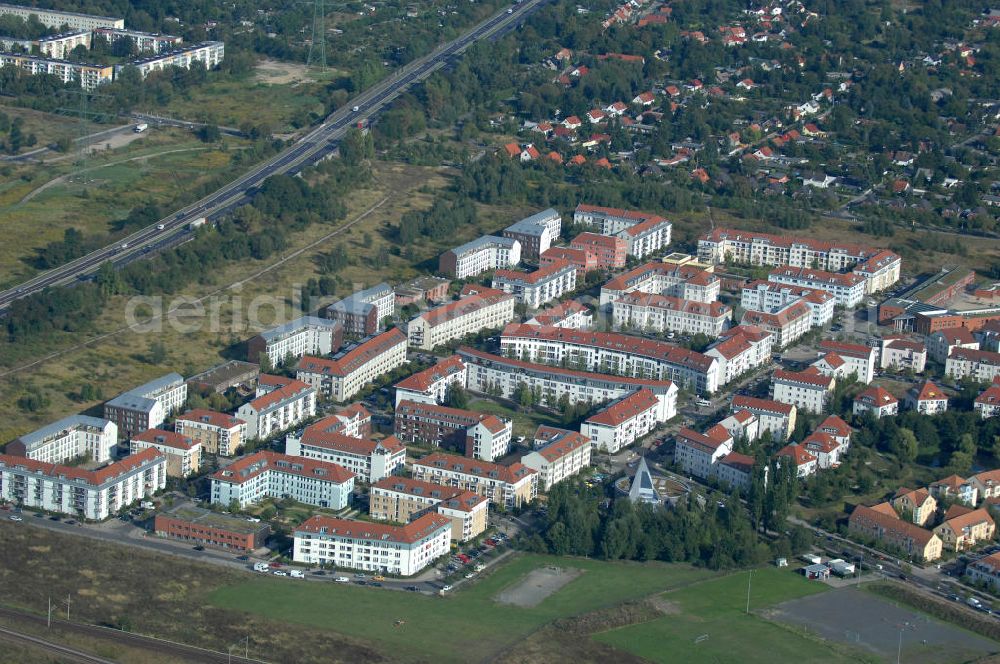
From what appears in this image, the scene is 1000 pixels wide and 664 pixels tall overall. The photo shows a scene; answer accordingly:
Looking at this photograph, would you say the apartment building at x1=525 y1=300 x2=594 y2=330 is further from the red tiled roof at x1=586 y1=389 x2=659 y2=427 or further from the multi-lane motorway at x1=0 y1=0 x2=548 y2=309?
the multi-lane motorway at x1=0 y1=0 x2=548 y2=309

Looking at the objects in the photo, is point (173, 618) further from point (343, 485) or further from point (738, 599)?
point (738, 599)

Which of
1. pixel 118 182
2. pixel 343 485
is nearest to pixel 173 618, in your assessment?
pixel 343 485

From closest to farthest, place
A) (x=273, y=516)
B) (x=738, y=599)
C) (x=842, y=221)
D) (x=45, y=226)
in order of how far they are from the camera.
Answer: (x=738, y=599), (x=273, y=516), (x=45, y=226), (x=842, y=221)

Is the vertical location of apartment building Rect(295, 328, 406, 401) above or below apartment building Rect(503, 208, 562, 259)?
below

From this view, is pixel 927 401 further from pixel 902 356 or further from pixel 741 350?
pixel 741 350

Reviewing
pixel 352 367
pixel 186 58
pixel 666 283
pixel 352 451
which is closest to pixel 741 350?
pixel 666 283

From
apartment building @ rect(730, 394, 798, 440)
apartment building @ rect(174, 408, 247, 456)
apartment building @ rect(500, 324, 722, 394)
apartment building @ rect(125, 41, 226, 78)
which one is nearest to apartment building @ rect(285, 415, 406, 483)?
apartment building @ rect(174, 408, 247, 456)
